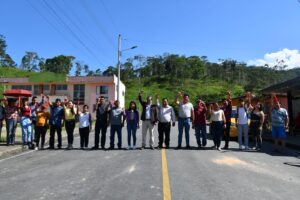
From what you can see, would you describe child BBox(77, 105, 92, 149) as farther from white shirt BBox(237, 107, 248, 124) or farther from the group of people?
white shirt BBox(237, 107, 248, 124)

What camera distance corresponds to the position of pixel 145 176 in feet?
24.9

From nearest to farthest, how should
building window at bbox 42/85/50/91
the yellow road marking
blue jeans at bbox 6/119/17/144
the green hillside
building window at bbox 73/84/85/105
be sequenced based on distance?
the yellow road marking
blue jeans at bbox 6/119/17/144
building window at bbox 73/84/85/105
building window at bbox 42/85/50/91
the green hillside

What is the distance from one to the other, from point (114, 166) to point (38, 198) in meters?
3.04

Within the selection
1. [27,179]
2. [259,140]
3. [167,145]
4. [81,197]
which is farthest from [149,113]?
[81,197]

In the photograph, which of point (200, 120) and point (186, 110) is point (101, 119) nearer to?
point (186, 110)

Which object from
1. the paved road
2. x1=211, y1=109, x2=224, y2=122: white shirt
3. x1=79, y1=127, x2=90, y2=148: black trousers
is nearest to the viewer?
the paved road

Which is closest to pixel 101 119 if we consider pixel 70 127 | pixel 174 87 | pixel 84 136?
pixel 84 136

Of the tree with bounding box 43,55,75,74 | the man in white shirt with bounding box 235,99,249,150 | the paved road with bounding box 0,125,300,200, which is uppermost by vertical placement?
the tree with bounding box 43,55,75,74

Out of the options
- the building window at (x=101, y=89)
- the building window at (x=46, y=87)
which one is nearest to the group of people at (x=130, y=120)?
the building window at (x=101, y=89)

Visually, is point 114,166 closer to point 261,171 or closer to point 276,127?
point 261,171

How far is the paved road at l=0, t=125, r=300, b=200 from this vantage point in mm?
6285

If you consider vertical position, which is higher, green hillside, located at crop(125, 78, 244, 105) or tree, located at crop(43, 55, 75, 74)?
tree, located at crop(43, 55, 75, 74)

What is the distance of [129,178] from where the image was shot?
7.41 metres

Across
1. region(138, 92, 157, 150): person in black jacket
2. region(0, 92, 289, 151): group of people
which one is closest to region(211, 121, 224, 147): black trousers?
region(0, 92, 289, 151): group of people
